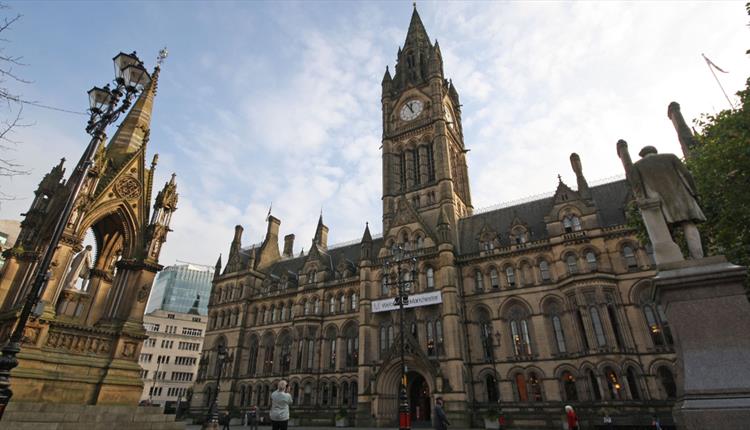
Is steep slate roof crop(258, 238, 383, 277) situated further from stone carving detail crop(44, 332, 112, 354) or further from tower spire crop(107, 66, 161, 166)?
stone carving detail crop(44, 332, 112, 354)

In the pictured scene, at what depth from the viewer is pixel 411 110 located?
156ft

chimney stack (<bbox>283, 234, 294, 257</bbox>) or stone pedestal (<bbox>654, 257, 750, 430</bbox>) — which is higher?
chimney stack (<bbox>283, 234, 294, 257</bbox>)

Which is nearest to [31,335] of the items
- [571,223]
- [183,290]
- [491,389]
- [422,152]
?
[491,389]

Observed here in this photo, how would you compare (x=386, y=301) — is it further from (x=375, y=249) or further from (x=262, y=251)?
(x=262, y=251)

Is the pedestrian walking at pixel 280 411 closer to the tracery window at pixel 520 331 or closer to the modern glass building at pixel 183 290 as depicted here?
the tracery window at pixel 520 331

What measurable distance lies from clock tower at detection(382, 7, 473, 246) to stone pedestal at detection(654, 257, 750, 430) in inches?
1074

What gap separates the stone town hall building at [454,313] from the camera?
2650 cm

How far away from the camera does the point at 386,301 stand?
34.8 metres

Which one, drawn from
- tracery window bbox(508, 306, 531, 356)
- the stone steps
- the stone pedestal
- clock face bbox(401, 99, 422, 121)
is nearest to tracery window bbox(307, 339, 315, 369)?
tracery window bbox(508, 306, 531, 356)

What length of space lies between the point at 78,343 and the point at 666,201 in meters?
16.6

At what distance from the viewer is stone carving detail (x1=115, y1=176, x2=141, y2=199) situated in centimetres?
1433

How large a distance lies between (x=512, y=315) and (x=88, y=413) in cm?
2806

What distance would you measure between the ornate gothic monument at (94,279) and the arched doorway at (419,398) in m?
24.2

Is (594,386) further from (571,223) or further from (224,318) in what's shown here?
(224,318)
